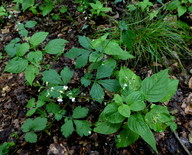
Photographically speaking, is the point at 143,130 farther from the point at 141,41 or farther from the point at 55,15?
the point at 55,15

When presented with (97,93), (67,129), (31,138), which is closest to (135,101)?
(97,93)

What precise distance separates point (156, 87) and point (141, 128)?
0.42 meters

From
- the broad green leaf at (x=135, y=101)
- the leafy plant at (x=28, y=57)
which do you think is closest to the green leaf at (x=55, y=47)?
the leafy plant at (x=28, y=57)

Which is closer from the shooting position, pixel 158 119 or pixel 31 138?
pixel 158 119

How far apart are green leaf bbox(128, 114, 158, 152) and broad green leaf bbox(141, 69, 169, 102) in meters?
0.22

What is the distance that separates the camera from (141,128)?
5.28 feet

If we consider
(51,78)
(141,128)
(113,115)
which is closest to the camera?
(141,128)

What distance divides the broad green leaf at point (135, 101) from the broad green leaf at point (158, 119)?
6.0 inches

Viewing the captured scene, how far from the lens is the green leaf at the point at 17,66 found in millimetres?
1902

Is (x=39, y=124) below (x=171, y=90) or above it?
below

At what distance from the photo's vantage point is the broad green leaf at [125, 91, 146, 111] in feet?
5.36

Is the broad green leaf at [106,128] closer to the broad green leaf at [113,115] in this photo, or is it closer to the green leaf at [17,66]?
the broad green leaf at [113,115]

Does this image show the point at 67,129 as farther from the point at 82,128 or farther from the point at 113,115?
the point at 113,115

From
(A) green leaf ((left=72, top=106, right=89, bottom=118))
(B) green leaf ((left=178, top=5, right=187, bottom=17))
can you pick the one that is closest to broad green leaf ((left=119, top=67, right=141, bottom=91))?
(A) green leaf ((left=72, top=106, right=89, bottom=118))
